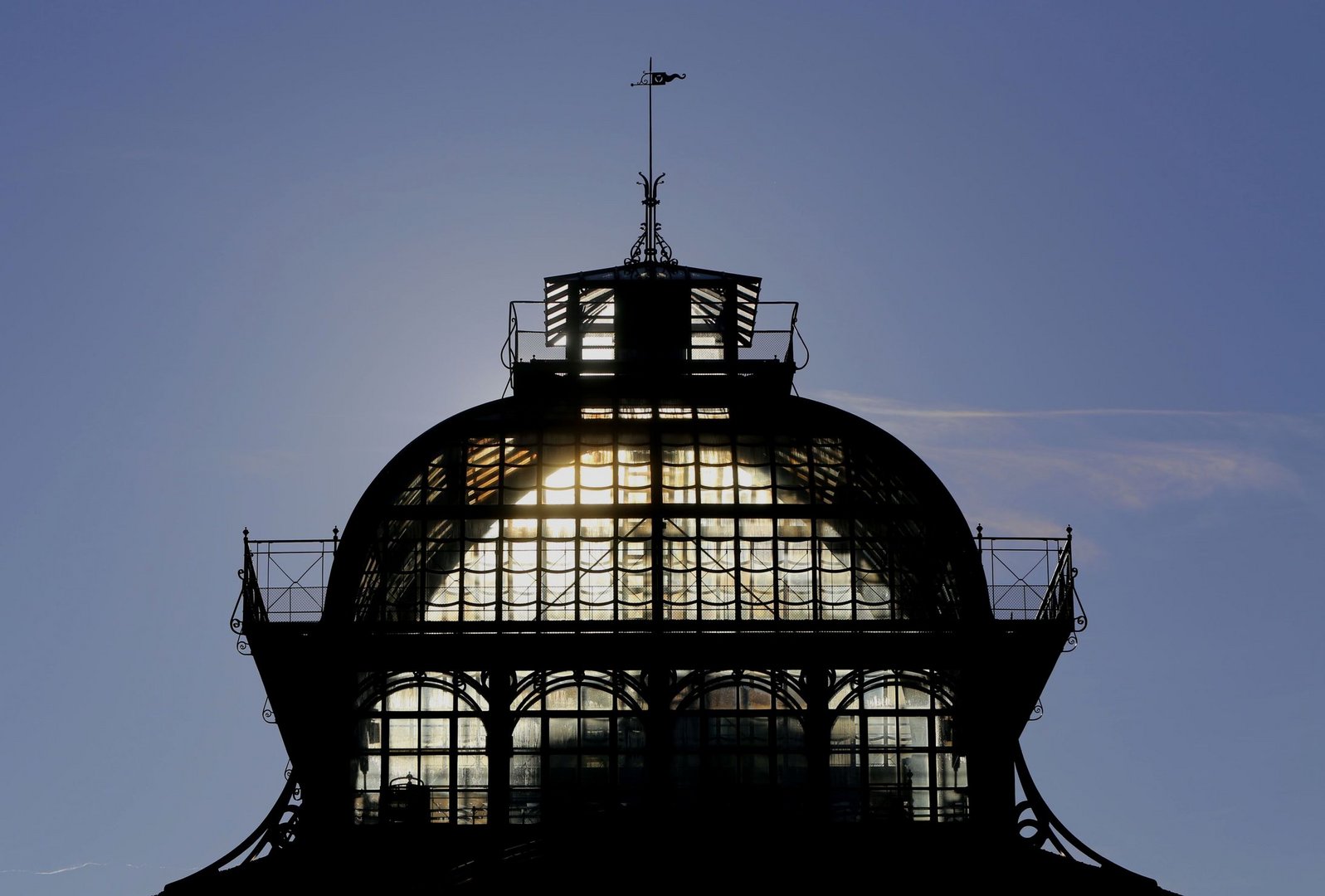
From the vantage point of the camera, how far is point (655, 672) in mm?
65375

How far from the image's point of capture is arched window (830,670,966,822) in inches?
2557

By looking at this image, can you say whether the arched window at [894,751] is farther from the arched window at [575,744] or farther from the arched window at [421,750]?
the arched window at [421,750]

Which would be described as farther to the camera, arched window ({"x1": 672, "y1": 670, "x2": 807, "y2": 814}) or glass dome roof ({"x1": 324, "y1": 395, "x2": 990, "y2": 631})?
glass dome roof ({"x1": 324, "y1": 395, "x2": 990, "y2": 631})

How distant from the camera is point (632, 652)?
65.2 m

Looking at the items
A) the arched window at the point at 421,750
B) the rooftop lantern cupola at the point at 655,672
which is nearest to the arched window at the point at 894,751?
the rooftop lantern cupola at the point at 655,672

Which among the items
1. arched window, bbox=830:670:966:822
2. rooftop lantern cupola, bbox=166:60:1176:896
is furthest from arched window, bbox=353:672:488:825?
arched window, bbox=830:670:966:822

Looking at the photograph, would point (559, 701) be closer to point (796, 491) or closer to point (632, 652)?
point (632, 652)

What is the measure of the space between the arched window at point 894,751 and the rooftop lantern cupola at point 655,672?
6 centimetres

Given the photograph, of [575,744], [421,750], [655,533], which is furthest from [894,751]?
[421,750]

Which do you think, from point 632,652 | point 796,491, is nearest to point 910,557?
point 796,491

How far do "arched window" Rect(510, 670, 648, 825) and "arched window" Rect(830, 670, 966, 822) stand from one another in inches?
205

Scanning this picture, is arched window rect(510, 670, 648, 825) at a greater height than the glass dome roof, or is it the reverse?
the glass dome roof

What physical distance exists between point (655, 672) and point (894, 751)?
21.1 feet

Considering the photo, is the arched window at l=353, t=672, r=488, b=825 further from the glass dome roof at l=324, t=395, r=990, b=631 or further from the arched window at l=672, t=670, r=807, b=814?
the arched window at l=672, t=670, r=807, b=814
